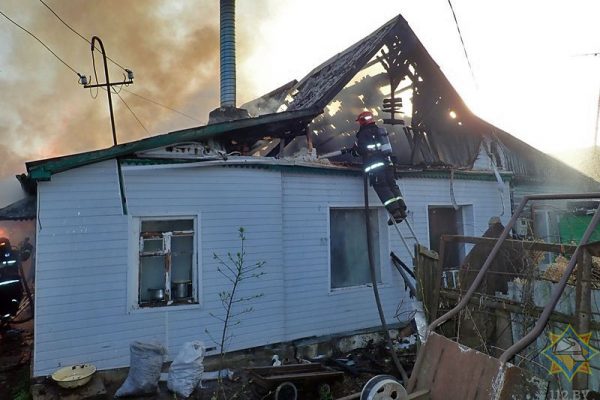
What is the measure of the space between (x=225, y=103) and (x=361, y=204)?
17.6ft

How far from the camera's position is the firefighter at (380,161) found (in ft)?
23.2

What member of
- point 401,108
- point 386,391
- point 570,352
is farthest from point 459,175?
point 386,391

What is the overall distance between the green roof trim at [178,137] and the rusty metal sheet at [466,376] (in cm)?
455

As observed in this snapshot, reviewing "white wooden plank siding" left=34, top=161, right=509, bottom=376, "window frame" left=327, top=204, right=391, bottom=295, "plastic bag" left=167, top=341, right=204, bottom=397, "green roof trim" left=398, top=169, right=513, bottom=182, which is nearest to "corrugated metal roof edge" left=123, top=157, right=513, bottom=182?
"green roof trim" left=398, top=169, right=513, bottom=182

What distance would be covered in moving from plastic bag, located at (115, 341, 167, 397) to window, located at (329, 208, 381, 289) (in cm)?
365

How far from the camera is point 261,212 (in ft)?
22.3

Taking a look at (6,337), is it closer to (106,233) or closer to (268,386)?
(106,233)

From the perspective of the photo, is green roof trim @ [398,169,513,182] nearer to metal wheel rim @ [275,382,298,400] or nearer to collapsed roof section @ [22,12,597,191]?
collapsed roof section @ [22,12,597,191]

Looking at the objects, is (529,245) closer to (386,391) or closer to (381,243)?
Result: (386,391)

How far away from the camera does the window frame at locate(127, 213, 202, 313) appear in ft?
19.1

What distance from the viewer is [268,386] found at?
16.3 ft

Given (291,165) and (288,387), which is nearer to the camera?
(288,387)

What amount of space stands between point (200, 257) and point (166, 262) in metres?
0.55

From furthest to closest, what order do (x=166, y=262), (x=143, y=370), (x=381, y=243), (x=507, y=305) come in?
(x=381, y=243), (x=166, y=262), (x=143, y=370), (x=507, y=305)
